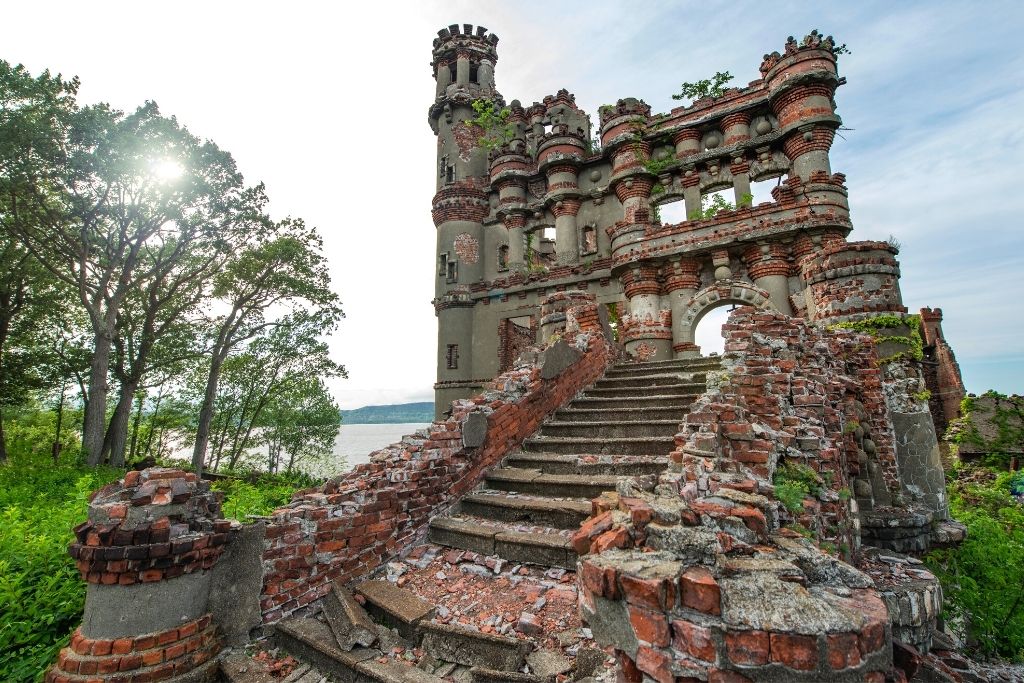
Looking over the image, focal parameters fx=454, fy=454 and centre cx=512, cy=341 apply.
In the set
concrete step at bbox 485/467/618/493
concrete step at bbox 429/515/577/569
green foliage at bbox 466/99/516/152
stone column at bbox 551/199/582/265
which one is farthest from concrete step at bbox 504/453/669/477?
green foliage at bbox 466/99/516/152

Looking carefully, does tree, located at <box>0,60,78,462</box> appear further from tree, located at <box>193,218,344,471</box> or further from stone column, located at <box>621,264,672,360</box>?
stone column, located at <box>621,264,672,360</box>

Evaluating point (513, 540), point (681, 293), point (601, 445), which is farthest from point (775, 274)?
point (513, 540)

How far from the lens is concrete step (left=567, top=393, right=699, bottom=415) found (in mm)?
6723

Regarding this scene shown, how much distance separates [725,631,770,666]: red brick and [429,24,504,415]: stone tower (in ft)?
60.9

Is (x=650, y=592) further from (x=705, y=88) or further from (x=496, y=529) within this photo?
(x=705, y=88)

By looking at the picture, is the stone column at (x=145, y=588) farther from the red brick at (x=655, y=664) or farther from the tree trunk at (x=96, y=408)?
the tree trunk at (x=96, y=408)

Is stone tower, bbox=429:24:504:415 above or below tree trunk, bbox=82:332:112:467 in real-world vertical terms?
above

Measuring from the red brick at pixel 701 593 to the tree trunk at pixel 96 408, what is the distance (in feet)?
58.7

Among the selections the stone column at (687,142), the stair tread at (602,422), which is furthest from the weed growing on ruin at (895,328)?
the stone column at (687,142)

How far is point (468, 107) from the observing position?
74.8ft

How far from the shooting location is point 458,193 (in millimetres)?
21859

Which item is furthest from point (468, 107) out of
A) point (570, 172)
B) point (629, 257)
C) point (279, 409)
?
point (279, 409)

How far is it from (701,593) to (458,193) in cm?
2190

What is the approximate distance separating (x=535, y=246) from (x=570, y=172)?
12.9 feet
